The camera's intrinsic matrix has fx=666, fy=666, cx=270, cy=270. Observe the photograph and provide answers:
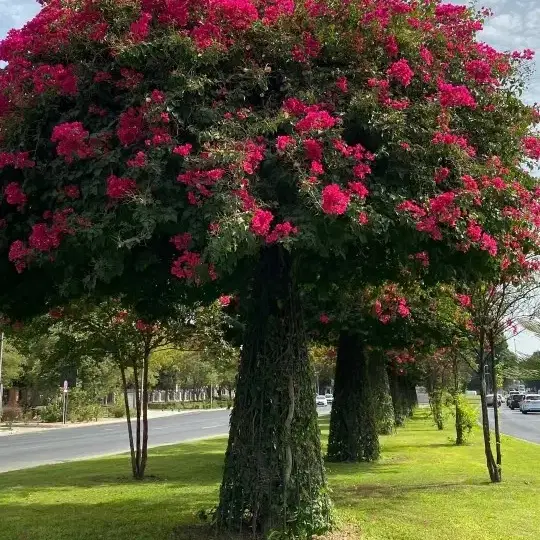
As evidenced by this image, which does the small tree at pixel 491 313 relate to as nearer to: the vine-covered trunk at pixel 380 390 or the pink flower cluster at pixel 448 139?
the pink flower cluster at pixel 448 139

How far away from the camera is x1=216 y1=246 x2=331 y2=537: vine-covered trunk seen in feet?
20.8

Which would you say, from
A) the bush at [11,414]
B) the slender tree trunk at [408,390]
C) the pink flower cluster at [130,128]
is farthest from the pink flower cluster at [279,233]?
the bush at [11,414]

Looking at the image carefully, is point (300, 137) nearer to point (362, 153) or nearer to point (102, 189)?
point (362, 153)

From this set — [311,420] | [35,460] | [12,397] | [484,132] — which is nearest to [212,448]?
[35,460]

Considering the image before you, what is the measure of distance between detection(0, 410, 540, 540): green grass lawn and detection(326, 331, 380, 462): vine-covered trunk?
0.64m

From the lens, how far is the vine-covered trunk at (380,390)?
21.2 m

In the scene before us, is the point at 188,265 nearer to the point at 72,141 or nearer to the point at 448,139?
the point at 72,141

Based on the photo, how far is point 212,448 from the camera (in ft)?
64.6

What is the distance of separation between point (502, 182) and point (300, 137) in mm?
1826

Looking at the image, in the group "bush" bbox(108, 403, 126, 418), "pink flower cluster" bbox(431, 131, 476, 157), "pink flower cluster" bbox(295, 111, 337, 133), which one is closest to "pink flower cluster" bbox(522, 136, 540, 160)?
"pink flower cluster" bbox(431, 131, 476, 157)

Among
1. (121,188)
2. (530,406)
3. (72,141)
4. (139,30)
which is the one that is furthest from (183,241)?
(530,406)

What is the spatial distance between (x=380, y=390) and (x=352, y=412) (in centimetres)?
715

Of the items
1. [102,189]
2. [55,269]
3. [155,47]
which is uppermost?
[155,47]

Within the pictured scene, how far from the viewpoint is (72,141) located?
5.02 meters
